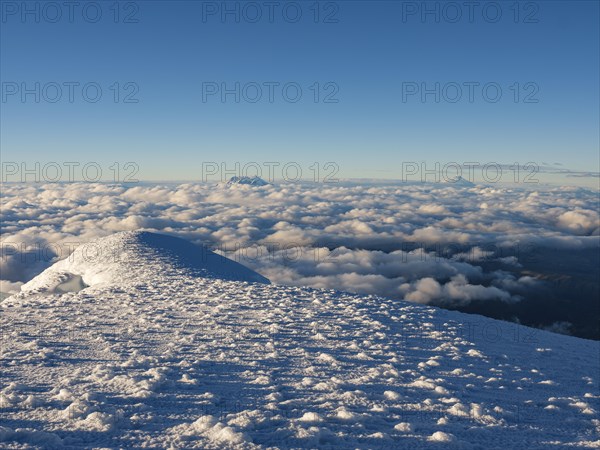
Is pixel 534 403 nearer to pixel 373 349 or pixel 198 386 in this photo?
pixel 373 349

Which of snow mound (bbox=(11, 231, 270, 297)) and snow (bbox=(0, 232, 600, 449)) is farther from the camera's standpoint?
snow mound (bbox=(11, 231, 270, 297))

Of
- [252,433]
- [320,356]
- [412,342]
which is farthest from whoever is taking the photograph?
[412,342]

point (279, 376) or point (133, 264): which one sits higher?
point (279, 376)

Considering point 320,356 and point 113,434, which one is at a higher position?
point 113,434

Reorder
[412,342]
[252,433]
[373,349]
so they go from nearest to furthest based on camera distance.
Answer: [252,433], [373,349], [412,342]

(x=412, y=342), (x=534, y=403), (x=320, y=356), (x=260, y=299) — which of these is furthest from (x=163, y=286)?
(x=534, y=403)

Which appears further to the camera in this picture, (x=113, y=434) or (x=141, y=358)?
(x=141, y=358)
